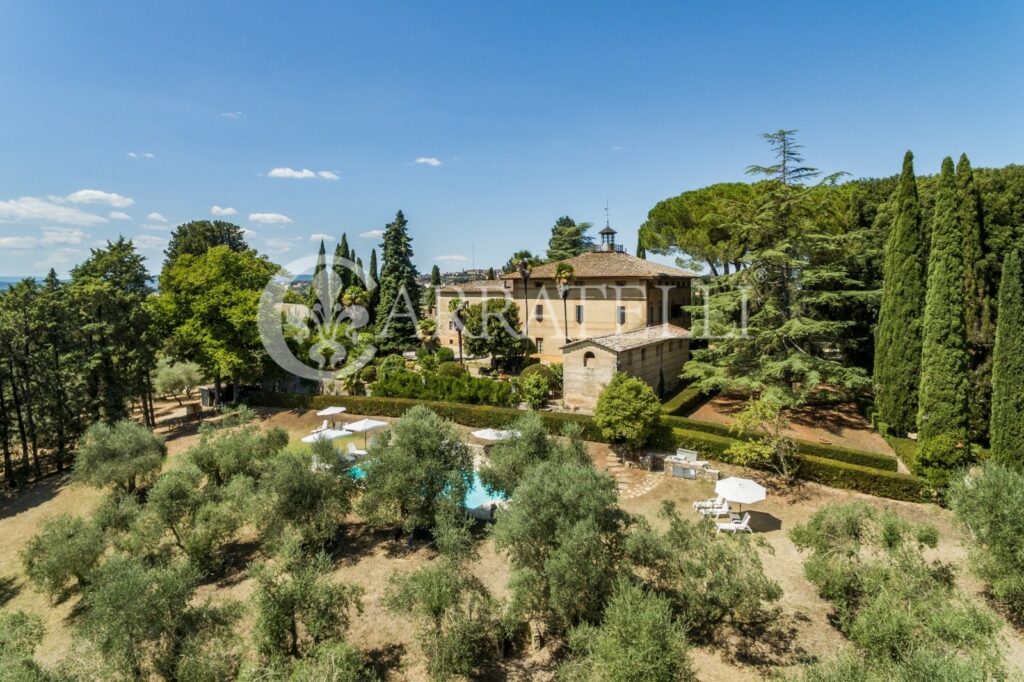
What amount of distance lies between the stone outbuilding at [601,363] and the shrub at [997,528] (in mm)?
15697

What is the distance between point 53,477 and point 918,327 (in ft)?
140

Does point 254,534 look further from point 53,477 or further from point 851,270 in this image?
point 851,270

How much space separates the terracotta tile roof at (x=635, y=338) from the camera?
2735 cm

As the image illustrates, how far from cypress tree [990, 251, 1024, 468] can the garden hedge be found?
3.57 metres

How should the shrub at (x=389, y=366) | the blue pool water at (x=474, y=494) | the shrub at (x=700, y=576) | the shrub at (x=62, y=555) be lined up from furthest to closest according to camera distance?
1. the shrub at (x=389, y=366)
2. the blue pool water at (x=474, y=494)
3. the shrub at (x=62, y=555)
4. the shrub at (x=700, y=576)

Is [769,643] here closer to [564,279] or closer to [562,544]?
[562,544]

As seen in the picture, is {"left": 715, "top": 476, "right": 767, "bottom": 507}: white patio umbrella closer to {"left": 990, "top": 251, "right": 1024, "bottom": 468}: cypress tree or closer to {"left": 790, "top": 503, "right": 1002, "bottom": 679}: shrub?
{"left": 790, "top": 503, "right": 1002, "bottom": 679}: shrub

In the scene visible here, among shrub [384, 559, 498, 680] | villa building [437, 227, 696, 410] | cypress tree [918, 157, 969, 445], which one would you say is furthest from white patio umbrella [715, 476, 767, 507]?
villa building [437, 227, 696, 410]

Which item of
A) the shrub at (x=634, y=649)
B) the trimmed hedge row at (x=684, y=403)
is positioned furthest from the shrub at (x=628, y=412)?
the shrub at (x=634, y=649)

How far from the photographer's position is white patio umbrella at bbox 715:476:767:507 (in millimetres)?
15922

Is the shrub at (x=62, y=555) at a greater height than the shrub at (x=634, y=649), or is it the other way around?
the shrub at (x=634, y=649)

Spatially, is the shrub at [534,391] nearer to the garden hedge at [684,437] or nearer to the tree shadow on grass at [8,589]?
the garden hedge at [684,437]

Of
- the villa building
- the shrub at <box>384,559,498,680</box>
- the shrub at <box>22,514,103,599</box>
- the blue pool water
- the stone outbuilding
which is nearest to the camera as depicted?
→ the shrub at <box>384,559,498,680</box>

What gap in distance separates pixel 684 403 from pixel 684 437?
5561mm
